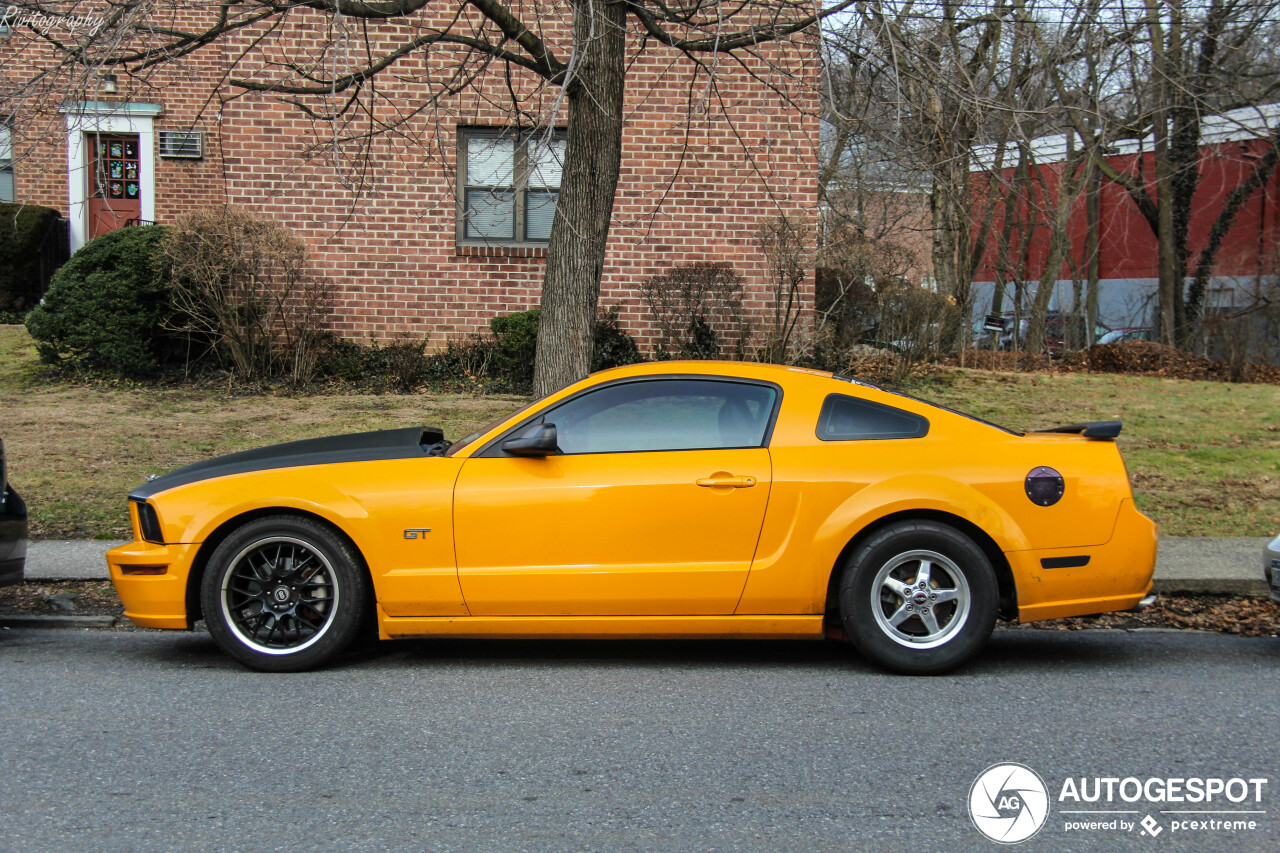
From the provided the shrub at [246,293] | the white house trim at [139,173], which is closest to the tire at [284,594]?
the shrub at [246,293]

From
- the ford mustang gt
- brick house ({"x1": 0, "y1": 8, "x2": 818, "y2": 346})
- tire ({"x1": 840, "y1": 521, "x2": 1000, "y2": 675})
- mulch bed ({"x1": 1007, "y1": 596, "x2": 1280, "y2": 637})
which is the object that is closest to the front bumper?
the ford mustang gt

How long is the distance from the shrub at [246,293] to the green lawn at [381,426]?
2.24 feet

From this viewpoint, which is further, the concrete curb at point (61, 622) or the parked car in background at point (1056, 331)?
the parked car in background at point (1056, 331)

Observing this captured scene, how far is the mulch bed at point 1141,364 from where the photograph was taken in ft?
50.5

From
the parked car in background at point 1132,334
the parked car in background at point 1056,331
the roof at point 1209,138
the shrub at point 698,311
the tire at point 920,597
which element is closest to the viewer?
the tire at point 920,597

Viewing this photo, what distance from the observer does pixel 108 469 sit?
922cm

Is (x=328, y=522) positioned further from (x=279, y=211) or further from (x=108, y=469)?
(x=279, y=211)

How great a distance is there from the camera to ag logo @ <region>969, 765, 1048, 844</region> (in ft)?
11.6

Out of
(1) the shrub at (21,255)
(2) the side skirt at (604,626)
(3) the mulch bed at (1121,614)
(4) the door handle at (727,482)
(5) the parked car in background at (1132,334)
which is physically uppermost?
(1) the shrub at (21,255)

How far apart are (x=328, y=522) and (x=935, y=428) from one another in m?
3.01

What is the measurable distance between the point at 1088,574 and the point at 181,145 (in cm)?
1561

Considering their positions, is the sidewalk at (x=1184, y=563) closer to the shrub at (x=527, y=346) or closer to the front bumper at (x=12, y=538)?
the front bumper at (x=12, y=538)

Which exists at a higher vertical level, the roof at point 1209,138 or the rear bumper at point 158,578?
the roof at point 1209,138

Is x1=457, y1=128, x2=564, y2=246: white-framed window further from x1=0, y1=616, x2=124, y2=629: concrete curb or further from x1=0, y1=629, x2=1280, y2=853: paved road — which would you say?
x1=0, y1=629, x2=1280, y2=853: paved road
